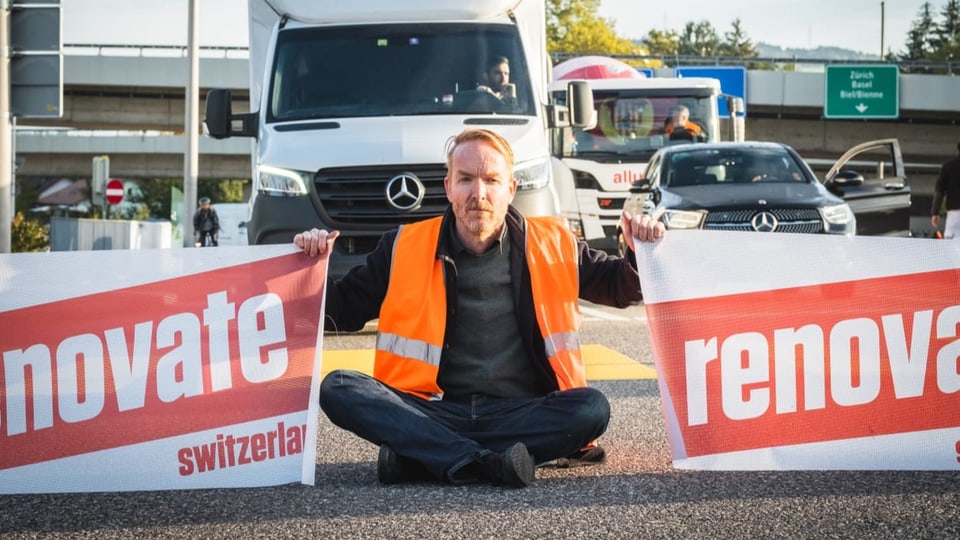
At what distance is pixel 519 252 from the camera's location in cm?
562

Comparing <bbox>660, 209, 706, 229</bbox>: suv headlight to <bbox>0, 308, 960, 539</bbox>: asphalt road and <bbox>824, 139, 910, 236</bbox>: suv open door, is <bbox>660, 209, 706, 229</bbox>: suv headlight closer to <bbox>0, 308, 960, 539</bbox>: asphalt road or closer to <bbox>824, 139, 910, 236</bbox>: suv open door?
<bbox>824, 139, 910, 236</bbox>: suv open door

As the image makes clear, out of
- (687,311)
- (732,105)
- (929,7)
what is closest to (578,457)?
(687,311)

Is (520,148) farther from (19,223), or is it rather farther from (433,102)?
(19,223)

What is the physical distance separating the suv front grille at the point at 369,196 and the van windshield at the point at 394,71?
65cm

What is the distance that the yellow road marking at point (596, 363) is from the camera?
9.44 m

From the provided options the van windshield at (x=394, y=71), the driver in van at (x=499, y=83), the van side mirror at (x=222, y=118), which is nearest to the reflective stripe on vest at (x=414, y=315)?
the van windshield at (x=394, y=71)

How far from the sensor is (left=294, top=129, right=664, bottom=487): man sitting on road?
5492 mm

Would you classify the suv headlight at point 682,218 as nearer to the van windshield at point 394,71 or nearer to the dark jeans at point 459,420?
the van windshield at point 394,71

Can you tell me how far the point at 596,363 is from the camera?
10.3 meters

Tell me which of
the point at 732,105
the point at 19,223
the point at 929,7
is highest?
the point at 929,7

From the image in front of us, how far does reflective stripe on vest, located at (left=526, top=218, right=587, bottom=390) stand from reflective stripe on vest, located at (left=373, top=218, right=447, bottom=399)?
375 millimetres

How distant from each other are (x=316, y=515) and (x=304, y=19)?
8208 mm

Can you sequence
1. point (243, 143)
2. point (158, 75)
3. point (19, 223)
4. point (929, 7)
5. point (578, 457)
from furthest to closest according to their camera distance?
point (929, 7)
point (243, 143)
point (158, 75)
point (19, 223)
point (578, 457)

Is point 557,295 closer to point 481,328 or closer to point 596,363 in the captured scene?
point 481,328
